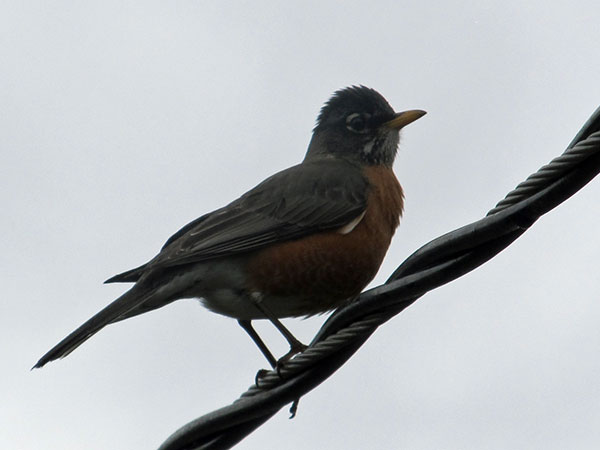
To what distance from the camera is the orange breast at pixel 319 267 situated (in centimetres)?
531

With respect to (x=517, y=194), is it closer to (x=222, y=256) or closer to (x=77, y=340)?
(x=77, y=340)

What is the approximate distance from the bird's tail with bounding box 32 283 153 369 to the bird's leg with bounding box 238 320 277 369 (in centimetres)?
86

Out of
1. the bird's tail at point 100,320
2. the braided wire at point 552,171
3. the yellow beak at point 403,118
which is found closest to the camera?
the braided wire at point 552,171

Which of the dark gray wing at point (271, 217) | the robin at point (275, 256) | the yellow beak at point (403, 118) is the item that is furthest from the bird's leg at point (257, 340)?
the yellow beak at point (403, 118)

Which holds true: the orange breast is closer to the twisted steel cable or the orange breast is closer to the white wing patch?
the white wing patch

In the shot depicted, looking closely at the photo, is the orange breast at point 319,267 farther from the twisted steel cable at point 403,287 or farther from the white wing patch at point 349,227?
the twisted steel cable at point 403,287

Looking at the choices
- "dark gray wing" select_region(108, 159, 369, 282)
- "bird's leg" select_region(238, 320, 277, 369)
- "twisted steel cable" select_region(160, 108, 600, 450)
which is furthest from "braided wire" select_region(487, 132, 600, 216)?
"bird's leg" select_region(238, 320, 277, 369)

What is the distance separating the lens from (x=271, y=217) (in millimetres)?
5715

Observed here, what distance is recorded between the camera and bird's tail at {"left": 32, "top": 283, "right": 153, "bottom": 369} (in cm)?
439

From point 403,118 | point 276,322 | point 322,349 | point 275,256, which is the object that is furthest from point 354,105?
point 322,349

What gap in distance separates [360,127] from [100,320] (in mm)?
2985

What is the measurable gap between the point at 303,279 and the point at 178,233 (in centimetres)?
102

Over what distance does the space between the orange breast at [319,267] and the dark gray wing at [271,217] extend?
0.10 m

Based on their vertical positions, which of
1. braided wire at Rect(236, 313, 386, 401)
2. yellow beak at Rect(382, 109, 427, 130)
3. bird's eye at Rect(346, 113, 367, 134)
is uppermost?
bird's eye at Rect(346, 113, 367, 134)
